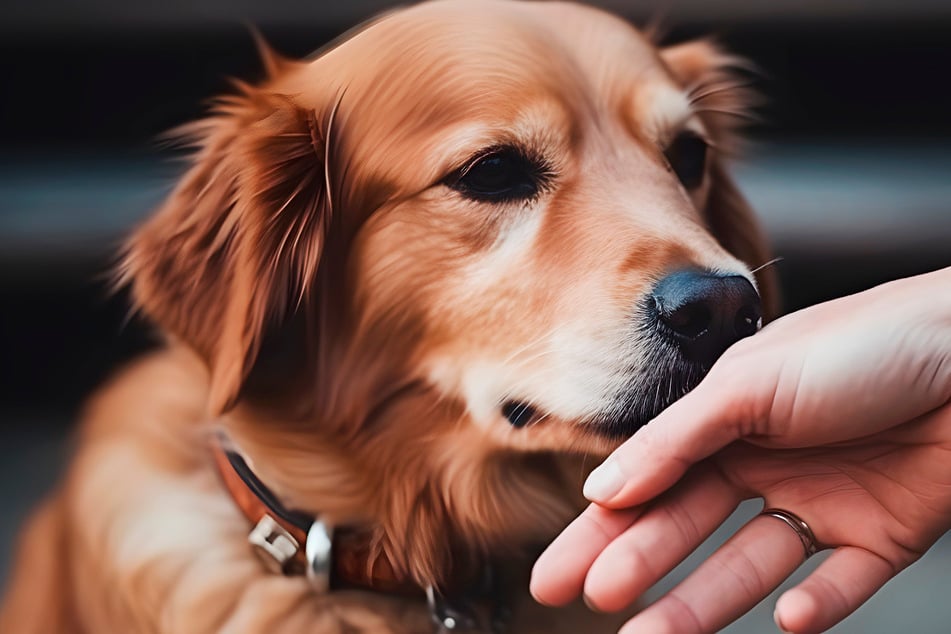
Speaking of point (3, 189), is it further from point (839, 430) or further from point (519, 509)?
point (839, 430)

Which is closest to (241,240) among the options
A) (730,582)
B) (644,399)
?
(644,399)

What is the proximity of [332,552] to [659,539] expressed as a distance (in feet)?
1.20

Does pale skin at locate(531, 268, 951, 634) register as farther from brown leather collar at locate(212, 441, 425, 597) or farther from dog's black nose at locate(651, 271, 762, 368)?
brown leather collar at locate(212, 441, 425, 597)

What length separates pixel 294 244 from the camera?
37.8 inches

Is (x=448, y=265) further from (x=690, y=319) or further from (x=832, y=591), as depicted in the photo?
(x=832, y=591)

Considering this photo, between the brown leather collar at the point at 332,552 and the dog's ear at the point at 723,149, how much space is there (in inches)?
19.7

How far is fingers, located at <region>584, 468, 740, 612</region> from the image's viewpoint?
0.74 m

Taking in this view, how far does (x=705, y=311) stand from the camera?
0.84 m

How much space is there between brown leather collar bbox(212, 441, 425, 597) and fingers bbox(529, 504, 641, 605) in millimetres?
283

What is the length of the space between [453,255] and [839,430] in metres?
0.37

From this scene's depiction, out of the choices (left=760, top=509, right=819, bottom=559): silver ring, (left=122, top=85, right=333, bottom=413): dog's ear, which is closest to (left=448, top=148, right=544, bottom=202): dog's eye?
(left=122, top=85, right=333, bottom=413): dog's ear

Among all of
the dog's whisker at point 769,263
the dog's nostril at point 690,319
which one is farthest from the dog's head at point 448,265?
the dog's whisker at point 769,263

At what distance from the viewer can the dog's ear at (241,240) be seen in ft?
3.11

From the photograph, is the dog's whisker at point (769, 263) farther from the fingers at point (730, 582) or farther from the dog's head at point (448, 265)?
the fingers at point (730, 582)
